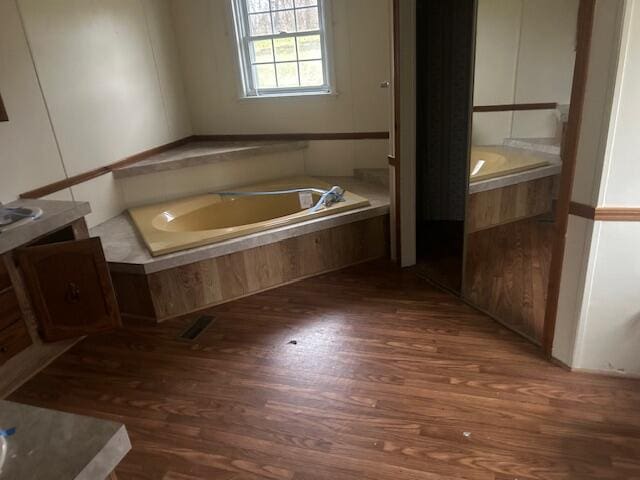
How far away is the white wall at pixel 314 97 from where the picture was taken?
3266mm

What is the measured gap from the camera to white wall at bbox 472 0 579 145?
1678 millimetres

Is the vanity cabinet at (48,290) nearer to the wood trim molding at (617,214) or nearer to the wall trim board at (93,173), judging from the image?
the wall trim board at (93,173)

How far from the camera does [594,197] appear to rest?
1.61 metres

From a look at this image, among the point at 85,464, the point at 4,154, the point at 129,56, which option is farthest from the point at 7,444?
the point at 129,56

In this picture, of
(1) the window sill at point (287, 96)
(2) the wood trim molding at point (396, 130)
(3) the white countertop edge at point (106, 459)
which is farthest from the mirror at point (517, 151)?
(3) the white countertop edge at point (106, 459)

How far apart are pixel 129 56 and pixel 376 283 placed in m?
2.32

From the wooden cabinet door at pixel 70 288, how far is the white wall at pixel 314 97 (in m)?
1.99

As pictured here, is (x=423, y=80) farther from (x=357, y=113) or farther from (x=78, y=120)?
(x=78, y=120)

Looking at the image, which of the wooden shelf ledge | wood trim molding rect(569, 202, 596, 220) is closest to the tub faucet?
the wooden shelf ledge

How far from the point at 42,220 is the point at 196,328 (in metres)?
0.89

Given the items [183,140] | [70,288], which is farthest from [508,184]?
[183,140]

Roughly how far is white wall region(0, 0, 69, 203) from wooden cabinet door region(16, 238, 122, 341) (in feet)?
1.83

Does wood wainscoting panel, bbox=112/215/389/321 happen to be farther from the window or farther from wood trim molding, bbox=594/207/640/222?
wood trim molding, bbox=594/207/640/222

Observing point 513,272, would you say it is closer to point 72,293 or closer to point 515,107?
point 515,107
